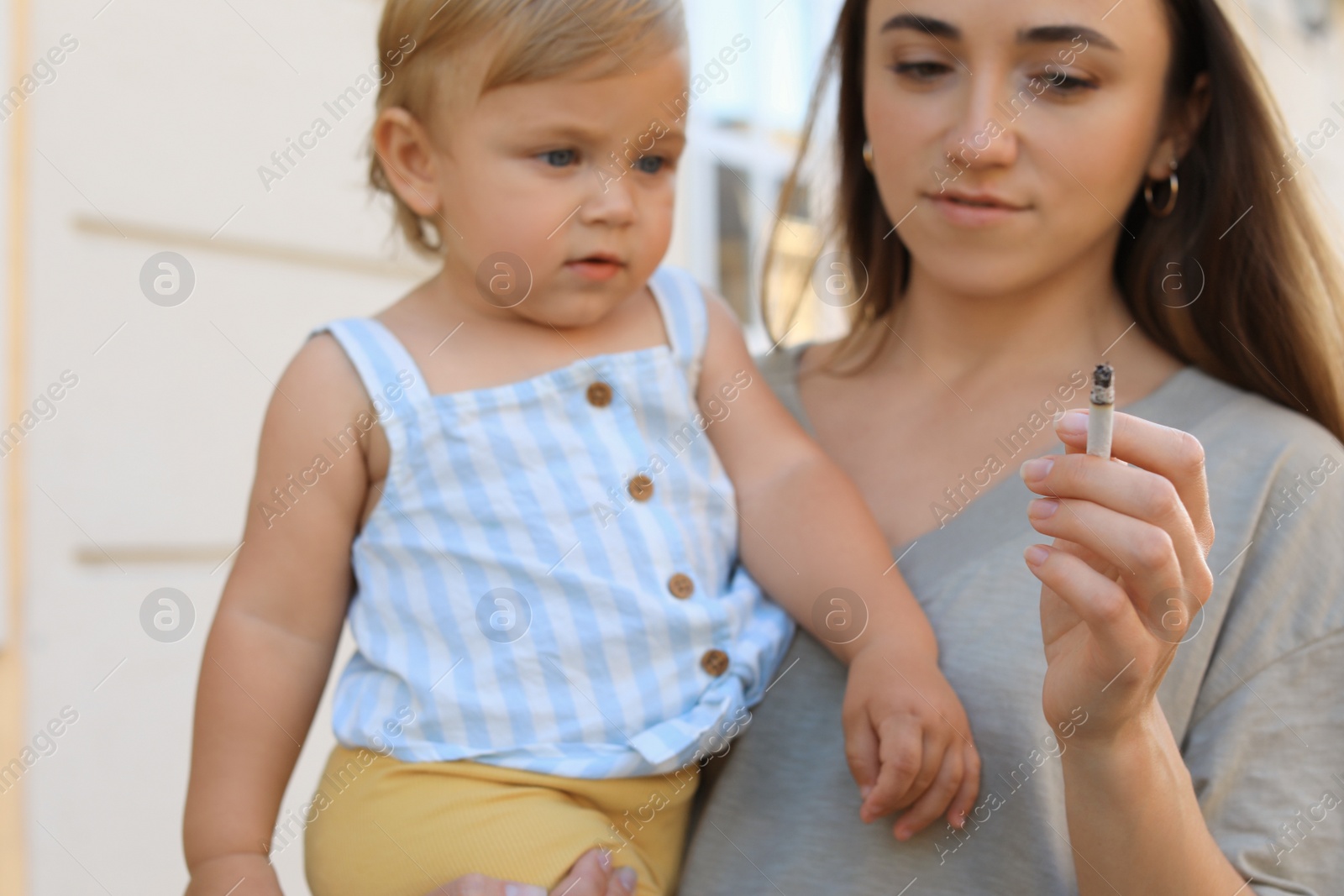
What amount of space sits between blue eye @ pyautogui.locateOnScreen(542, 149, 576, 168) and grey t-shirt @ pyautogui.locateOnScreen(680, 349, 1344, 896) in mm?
638

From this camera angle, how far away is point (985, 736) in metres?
1.31

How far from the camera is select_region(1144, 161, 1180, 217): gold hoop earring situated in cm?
167

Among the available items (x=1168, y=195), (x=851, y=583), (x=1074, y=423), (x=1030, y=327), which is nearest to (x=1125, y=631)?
(x=1074, y=423)

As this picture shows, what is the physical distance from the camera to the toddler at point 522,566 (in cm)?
128

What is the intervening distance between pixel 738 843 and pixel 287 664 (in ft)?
1.82

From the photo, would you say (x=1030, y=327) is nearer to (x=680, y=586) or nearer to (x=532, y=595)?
(x=680, y=586)

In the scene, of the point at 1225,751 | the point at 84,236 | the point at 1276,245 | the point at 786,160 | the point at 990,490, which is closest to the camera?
the point at 1225,751

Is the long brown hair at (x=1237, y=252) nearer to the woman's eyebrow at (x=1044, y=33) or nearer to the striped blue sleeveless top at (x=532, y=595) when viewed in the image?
the woman's eyebrow at (x=1044, y=33)

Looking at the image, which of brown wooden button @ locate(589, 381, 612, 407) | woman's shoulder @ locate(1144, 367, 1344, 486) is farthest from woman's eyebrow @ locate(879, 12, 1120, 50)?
brown wooden button @ locate(589, 381, 612, 407)

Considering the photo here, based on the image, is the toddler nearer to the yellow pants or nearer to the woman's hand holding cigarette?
the yellow pants

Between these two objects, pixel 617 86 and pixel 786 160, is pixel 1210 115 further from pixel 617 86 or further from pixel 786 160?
pixel 786 160

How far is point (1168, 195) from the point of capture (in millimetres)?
1685

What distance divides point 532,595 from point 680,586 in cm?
17

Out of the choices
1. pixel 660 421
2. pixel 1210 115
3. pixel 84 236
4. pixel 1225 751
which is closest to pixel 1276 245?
pixel 1210 115
